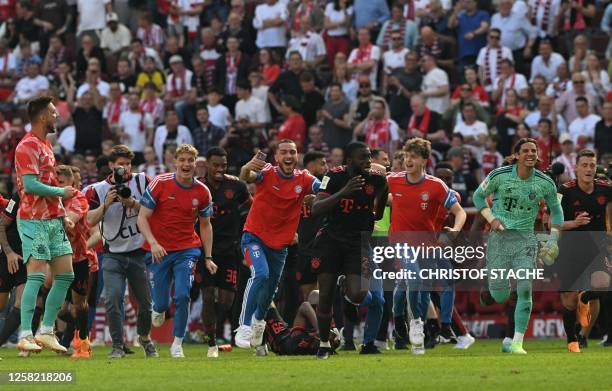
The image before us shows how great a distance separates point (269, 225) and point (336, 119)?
9.76m

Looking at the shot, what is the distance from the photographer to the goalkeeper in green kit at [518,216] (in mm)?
16844

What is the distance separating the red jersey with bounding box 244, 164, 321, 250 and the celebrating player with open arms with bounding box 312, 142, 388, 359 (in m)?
A: 1.23

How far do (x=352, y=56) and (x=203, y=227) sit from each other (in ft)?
40.1

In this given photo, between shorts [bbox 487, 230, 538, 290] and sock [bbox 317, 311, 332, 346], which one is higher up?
shorts [bbox 487, 230, 538, 290]

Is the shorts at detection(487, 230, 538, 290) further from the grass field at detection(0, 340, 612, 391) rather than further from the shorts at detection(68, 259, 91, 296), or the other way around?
the shorts at detection(68, 259, 91, 296)

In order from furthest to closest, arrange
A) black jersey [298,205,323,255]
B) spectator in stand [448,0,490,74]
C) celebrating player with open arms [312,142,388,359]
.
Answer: spectator in stand [448,0,490,74] < black jersey [298,205,323,255] < celebrating player with open arms [312,142,388,359]

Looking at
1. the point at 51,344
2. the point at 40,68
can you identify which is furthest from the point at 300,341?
the point at 40,68

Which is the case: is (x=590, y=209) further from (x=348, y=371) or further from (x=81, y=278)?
(x=81, y=278)

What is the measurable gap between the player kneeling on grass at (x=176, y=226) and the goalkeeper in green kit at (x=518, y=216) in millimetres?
3266

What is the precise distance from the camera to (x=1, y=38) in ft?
113

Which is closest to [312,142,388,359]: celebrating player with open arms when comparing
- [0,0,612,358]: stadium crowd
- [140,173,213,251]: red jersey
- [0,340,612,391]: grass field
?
[0,340,612,391]: grass field

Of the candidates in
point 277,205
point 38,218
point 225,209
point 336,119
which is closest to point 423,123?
point 336,119

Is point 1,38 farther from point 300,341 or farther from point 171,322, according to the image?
point 300,341

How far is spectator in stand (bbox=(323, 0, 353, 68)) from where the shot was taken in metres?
29.8
